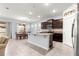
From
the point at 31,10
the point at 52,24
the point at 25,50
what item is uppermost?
the point at 31,10

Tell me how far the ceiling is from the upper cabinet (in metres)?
0.17

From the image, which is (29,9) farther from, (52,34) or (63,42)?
(63,42)

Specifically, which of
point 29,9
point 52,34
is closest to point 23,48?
point 52,34

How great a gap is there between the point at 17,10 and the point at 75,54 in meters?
2.15

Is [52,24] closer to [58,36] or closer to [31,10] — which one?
[58,36]

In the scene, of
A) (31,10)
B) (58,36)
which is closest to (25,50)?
(58,36)

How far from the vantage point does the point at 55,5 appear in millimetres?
3170

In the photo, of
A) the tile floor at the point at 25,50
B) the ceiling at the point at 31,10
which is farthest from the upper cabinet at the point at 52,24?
the tile floor at the point at 25,50

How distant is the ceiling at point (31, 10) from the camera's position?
313 cm

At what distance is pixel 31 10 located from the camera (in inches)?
129

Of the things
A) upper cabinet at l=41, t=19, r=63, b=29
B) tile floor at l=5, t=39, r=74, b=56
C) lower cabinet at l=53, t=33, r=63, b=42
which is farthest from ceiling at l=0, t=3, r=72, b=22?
tile floor at l=5, t=39, r=74, b=56

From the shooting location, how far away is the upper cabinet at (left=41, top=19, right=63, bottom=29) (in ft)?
11.3

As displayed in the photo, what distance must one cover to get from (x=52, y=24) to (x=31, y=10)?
0.84 m

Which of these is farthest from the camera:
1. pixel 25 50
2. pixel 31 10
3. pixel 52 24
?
pixel 25 50
